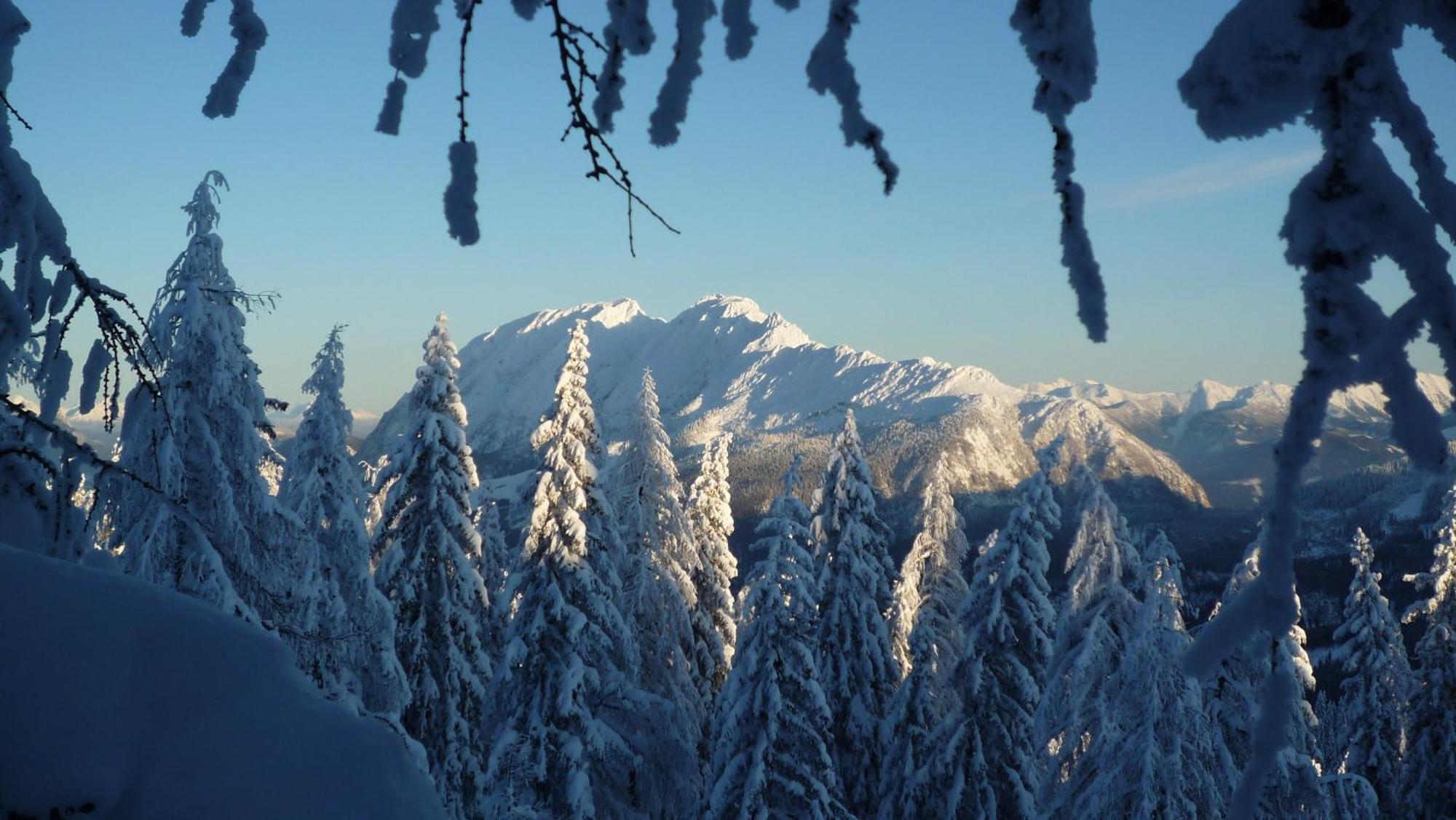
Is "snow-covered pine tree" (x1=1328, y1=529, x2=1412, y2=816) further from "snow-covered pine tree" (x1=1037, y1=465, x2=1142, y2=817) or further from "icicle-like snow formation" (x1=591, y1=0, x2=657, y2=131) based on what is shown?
"icicle-like snow formation" (x1=591, y1=0, x2=657, y2=131)

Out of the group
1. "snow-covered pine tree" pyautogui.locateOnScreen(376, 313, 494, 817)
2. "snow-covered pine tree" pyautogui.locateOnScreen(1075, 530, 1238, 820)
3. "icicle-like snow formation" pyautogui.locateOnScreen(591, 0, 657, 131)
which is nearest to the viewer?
"icicle-like snow formation" pyautogui.locateOnScreen(591, 0, 657, 131)

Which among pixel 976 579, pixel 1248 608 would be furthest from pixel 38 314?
pixel 976 579

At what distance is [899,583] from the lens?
25.0 meters

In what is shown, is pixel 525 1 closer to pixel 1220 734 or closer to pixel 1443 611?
pixel 1220 734

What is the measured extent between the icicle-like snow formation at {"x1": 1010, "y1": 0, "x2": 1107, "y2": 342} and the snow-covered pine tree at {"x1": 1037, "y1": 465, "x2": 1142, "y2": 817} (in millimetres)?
13812

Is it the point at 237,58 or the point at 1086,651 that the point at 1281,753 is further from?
the point at 237,58

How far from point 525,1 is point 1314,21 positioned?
5.49ft

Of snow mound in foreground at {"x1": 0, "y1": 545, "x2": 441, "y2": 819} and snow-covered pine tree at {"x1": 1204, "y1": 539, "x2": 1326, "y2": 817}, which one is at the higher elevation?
snow mound in foreground at {"x1": 0, "y1": 545, "x2": 441, "y2": 819}

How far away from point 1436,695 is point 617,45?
76.0ft

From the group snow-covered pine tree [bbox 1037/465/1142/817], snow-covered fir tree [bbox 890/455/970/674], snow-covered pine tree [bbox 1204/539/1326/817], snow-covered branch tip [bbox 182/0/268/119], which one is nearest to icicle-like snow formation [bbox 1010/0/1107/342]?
snow-covered branch tip [bbox 182/0/268/119]

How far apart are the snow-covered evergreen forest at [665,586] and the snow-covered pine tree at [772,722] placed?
0.06 m

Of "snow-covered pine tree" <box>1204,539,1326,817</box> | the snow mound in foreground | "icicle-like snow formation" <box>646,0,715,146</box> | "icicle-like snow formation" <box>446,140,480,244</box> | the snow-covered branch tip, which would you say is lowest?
"snow-covered pine tree" <box>1204,539,1326,817</box>

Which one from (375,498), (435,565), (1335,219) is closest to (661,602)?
(435,565)

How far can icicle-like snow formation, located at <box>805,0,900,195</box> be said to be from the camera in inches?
64.9
